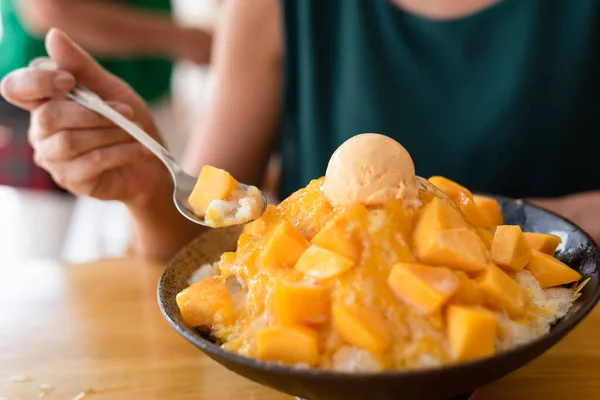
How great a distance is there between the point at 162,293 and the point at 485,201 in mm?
488

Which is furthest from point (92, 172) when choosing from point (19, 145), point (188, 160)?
point (19, 145)

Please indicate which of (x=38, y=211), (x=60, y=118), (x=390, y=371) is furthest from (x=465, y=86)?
(x=38, y=211)

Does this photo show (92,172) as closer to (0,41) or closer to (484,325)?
(484,325)

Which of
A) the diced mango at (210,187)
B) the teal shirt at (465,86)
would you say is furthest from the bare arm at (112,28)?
the diced mango at (210,187)

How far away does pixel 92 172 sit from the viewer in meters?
1.11

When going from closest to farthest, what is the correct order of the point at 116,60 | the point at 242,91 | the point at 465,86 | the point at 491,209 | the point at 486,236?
the point at 486,236
the point at 491,209
the point at 465,86
the point at 242,91
the point at 116,60

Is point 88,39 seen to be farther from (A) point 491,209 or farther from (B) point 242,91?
(A) point 491,209

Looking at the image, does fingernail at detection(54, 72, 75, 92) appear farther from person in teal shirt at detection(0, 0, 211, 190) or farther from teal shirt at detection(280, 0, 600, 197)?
person in teal shirt at detection(0, 0, 211, 190)

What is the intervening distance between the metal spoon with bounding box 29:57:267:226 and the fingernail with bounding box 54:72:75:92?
2 cm

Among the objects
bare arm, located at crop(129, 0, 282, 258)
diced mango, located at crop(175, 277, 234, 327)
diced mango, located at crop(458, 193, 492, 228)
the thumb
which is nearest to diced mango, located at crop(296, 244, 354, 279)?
diced mango, located at crop(175, 277, 234, 327)

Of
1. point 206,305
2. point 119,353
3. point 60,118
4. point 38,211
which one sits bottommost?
point 38,211

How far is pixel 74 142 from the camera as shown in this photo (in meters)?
1.08

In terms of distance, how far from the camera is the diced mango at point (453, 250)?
0.69 metres

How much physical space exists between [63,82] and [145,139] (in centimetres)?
19
